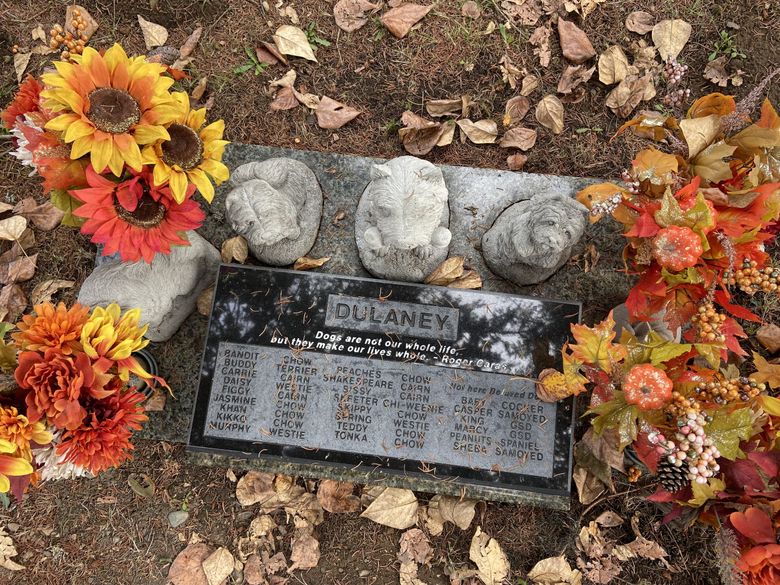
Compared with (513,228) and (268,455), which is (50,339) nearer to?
(268,455)

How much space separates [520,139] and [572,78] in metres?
0.57

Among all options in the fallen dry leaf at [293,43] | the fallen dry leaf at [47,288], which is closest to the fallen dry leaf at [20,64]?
the fallen dry leaf at [47,288]

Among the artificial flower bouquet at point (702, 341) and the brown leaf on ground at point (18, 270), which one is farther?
the brown leaf on ground at point (18, 270)

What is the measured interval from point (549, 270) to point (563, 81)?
4.74ft

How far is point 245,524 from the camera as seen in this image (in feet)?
10.5

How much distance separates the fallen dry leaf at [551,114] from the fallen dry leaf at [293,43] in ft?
5.03

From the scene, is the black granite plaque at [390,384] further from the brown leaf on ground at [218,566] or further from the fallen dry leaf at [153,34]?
the fallen dry leaf at [153,34]

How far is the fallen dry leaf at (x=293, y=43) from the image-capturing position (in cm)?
354

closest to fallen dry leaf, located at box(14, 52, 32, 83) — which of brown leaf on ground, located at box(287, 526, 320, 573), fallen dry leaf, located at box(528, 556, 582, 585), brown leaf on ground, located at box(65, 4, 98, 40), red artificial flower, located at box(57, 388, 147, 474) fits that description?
brown leaf on ground, located at box(65, 4, 98, 40)

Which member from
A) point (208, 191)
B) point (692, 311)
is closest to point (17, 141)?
point (208, 191)

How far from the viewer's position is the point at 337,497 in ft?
10.3

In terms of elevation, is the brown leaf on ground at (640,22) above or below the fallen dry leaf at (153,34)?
above

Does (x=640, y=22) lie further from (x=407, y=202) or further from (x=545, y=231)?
(x=407, y=202)

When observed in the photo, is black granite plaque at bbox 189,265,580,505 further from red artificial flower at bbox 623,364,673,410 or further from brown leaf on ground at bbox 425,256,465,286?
red artificial flower at bbox 623,364,673,410
